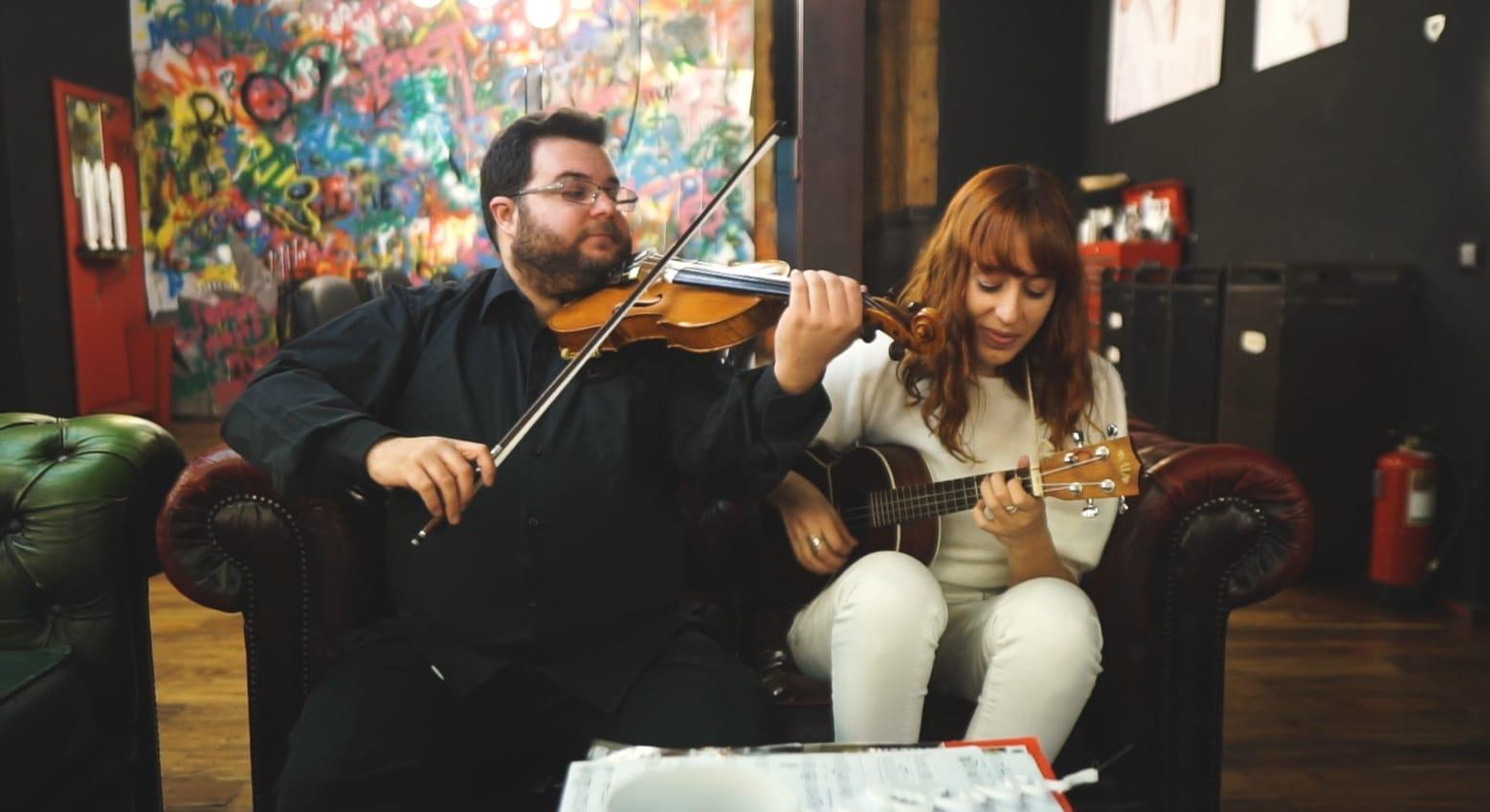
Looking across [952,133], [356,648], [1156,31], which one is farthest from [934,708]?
[952,133]

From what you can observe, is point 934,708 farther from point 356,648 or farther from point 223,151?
point 223,151

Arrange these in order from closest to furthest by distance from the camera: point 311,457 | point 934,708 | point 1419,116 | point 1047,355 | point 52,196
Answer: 1. point 311,457
2. point 934,708
3. point 1047,355
4. point 1419,116
5. point 52,196

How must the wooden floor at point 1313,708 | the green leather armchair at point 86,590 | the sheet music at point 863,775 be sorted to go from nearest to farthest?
1. the sheet music at point 863,775
2. the green leather armchair at point 86,590
3. the wooden floor at point 1313,708

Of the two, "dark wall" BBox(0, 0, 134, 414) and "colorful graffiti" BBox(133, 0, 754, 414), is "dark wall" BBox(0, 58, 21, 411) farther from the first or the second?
"colorful graffiti" BBox(133, 0, 754, 414)

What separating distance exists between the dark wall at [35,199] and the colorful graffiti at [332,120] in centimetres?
58

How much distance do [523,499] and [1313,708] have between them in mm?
1950

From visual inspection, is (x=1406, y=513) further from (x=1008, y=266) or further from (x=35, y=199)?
(x=35, y=199)

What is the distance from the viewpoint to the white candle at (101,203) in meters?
5.88

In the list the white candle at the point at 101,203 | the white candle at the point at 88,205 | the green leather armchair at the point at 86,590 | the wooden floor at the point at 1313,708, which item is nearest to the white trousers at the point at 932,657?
the wooden floor at the point at 1313,708

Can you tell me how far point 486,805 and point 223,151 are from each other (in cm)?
592

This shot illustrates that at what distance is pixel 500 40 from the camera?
6.13 meters

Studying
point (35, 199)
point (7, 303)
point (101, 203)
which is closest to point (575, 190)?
point (7, 303)

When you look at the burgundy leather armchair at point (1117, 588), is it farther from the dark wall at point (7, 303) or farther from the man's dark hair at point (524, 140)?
the dark wall at point (7, 303)

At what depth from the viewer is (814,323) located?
4.38 ft
